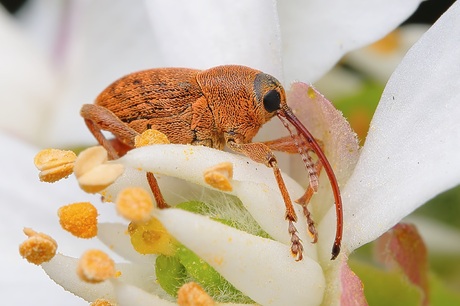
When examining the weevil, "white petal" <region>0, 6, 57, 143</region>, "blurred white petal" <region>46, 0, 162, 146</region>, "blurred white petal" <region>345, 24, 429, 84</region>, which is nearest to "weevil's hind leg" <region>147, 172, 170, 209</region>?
the weevil

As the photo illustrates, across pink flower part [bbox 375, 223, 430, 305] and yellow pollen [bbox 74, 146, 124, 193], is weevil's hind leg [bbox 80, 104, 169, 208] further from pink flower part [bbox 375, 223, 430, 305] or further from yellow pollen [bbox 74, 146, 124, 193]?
pink flower part [bbox 375, 223, 430, 305]

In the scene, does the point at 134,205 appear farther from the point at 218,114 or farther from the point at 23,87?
the point at 23,87

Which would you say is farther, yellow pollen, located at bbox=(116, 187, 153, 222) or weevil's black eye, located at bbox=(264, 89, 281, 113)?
weevil's black eye, located at bbox=(264, 89, 281, 113)

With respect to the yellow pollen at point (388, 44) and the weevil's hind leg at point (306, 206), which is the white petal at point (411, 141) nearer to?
the weevil's hind leg at point (306, 206)

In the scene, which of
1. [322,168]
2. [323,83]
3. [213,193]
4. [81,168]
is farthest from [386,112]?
[323,83]

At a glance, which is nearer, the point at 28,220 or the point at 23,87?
the point at 28,220

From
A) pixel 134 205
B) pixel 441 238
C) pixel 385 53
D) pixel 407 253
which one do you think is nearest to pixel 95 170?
pixel 134 205
